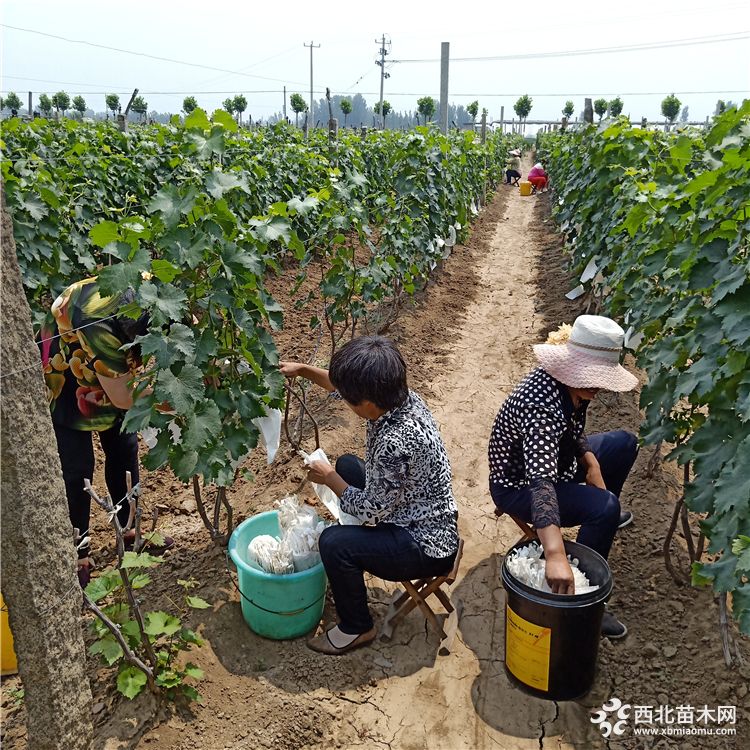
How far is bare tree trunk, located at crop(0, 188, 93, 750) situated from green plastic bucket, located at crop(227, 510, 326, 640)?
0.82 meters

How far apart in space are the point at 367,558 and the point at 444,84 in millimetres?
18693

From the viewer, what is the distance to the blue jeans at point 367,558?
266 cm

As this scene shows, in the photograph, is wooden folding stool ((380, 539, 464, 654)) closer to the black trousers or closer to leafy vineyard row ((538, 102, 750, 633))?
leafy vineyard row ((538, 102, 750, 633))

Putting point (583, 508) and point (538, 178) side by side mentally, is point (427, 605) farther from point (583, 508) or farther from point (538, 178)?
point (538, 178)

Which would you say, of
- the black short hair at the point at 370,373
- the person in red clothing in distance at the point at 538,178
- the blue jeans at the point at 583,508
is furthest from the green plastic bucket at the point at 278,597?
the person in red clothing in distance at the point at 538,178

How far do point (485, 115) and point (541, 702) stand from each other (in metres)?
25.1

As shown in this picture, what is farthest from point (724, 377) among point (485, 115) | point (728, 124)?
point (485, 115)

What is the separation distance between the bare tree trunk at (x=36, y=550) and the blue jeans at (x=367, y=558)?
1.00 m

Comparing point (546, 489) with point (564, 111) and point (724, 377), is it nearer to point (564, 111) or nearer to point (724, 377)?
point (724, 377)

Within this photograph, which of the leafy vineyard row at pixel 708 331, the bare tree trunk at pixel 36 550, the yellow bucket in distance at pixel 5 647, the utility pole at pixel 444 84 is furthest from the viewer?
the utility pole at pixel 444 84

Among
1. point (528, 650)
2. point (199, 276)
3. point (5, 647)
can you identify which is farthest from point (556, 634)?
point (5, 647)

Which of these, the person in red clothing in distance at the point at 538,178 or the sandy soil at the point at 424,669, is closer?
the sandy soil at the point at 424,669

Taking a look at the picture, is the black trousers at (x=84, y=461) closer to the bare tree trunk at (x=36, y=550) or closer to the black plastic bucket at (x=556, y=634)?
the bare tree trunk at (x=36, y=550)

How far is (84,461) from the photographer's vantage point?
3.00 metres
